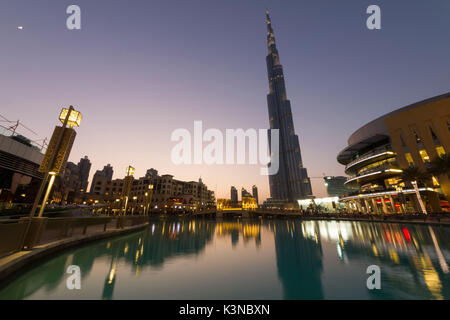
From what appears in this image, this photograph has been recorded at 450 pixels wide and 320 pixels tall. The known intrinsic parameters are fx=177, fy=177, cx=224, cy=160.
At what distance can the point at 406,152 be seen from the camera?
40.6 metres

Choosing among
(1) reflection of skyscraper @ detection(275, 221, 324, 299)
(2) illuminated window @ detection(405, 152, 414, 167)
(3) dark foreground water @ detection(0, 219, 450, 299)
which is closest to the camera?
(3) dark foreground water @ detection(0, 219, 450, 299)

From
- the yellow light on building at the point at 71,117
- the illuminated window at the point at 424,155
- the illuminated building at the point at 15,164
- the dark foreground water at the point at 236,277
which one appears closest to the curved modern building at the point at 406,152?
the illuminated window at the point at 424,155

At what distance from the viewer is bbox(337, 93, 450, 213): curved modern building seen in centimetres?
3597

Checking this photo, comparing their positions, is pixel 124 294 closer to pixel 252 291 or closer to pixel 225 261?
pixel 252 291

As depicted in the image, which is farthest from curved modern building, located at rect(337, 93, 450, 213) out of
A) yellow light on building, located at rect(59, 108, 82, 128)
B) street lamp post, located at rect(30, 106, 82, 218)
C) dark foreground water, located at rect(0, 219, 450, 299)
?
street lamp post, located at rect(30, 106, 82, 218)

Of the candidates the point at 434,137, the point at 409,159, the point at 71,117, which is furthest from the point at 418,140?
the point at 71,117

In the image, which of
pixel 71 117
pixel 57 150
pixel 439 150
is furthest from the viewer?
pixel 439 150

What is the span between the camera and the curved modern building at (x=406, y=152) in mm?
35969

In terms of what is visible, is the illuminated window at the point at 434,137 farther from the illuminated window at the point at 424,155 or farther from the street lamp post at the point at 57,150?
the street lamp post at the point at 57,150

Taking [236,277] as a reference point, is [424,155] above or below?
above

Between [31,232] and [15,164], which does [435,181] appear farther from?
[15,164]

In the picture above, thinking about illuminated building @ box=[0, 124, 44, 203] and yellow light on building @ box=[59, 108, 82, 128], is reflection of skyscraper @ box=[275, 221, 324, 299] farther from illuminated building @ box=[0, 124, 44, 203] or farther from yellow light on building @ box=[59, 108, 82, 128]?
illuminated building @ box=[0, 124, 44, 203]

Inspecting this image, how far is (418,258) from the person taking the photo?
9125mm
